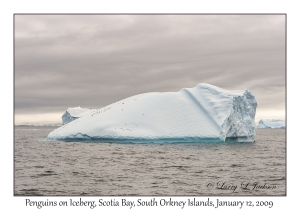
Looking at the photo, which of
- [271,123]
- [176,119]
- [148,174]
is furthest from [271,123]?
[148,174]

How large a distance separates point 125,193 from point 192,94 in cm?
2337

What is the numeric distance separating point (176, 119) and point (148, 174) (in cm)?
1586

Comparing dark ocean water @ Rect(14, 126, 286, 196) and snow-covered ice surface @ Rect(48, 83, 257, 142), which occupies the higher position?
snow-covered ice surface @ Rect(48, 83, 257, 142)

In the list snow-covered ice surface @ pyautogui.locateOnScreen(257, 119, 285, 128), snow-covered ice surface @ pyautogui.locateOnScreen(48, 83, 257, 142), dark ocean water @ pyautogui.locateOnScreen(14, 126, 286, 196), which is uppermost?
snow-covered ice surface @ pyautogui.locateOnScreen(48, 83, 257, 142)

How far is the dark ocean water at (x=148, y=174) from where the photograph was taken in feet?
43.2

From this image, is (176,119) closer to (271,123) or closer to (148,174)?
(148,174)

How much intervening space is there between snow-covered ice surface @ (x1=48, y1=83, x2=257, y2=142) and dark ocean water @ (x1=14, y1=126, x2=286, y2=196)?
6147 millimetres

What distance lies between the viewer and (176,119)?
31.8 m

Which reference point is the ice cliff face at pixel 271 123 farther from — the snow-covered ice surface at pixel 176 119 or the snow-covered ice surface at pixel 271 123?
the snow-covered ice surface at pixel 176 119

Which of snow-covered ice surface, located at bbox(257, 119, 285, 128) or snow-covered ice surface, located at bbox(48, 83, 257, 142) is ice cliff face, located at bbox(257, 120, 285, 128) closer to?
snow-covered ice surface, located at bbox(257, 119, 285, 128)

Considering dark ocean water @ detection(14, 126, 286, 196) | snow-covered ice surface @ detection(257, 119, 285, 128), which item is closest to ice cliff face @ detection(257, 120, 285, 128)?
snow-covered ice surface @ detection(257, 119, 285, 128)

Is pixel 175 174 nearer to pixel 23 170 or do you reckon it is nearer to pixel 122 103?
pixel 23 170

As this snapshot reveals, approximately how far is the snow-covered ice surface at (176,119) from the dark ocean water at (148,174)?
20.2 ft

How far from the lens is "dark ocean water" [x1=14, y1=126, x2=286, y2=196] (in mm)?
13180
